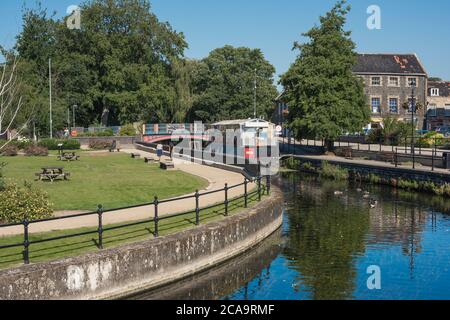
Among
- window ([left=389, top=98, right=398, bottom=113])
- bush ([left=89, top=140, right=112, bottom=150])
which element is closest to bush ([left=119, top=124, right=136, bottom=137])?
bush ([left=89, top=140, right=112, bottom=150])

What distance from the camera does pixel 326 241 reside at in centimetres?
2123

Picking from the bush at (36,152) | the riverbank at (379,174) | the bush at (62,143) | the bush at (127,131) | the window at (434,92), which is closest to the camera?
the riverbank at (379,174)

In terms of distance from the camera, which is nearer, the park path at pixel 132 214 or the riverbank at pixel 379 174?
the park path at pixel 132 214

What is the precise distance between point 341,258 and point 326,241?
236 centimetres

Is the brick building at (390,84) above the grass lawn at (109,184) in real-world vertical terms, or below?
above

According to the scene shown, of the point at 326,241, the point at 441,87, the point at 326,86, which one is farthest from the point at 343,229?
the point at 441,87

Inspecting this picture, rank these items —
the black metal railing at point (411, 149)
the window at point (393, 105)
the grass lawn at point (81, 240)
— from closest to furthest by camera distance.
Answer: the grass lawn at point (81, 240), the black metal railing at point (411, 149), the window at point (393, 105)

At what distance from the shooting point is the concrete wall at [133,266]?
1216cm

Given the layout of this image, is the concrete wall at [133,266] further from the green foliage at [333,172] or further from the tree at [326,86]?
the tree at [326,86]

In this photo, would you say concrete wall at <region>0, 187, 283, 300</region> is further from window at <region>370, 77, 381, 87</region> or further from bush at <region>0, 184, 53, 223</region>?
window at <region>370, 77, 381, 87</region>

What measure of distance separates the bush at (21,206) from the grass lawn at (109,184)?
228cm

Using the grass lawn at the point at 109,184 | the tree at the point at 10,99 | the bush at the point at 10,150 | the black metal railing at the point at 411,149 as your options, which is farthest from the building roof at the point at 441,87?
the bush at the point at 10,150

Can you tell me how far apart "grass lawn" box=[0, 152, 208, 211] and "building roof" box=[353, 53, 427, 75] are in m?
52.1
